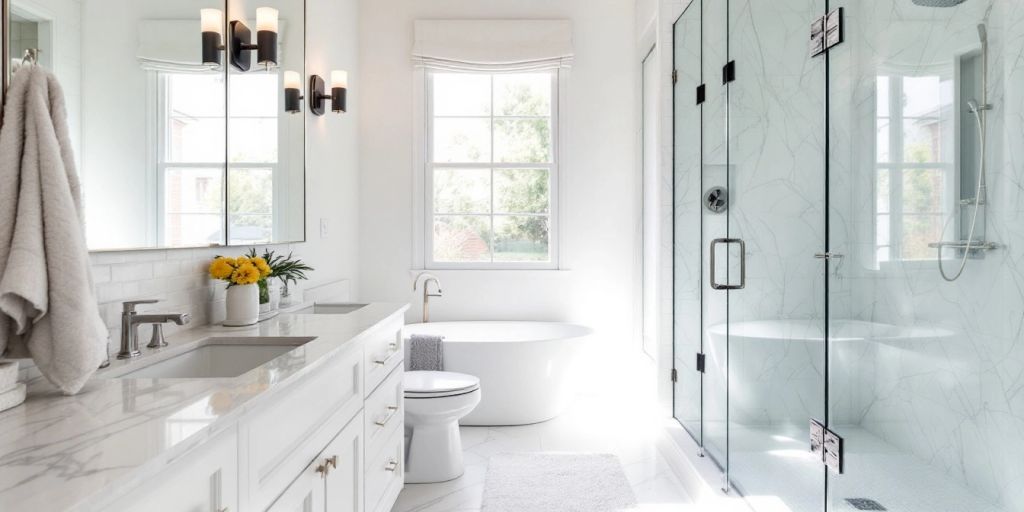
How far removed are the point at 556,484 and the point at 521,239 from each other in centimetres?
181

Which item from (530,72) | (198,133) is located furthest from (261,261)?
(530,72)

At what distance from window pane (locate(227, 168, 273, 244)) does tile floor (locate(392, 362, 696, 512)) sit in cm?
123

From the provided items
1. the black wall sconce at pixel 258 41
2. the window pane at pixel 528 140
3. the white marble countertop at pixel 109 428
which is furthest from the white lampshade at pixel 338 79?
the white marble countertop at pixel 109 428

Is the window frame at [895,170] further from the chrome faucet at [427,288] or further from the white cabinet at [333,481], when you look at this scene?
the chrome faucet at [427,288]

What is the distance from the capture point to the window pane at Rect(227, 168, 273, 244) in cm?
227

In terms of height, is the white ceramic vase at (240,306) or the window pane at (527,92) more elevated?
the window pane at (527,92)

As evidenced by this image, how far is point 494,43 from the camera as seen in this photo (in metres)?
4.04

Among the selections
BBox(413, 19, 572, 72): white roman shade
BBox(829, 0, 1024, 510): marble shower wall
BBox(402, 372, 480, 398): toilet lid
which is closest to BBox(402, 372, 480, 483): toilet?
BBox(402, 372, 480, 398): toilet lid

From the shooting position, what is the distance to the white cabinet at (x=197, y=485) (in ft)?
2.62

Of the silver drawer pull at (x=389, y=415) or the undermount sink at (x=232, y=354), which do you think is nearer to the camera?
the undermount sink at (x=232, y=354)

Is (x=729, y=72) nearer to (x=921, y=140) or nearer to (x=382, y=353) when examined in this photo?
(x=921, y=140)

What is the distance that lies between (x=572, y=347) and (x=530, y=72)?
1820 millimetres

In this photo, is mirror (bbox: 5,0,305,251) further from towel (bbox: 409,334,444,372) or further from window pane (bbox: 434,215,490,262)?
window pane (bbox: 434,215,490,262)

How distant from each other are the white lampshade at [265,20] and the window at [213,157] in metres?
0.19
